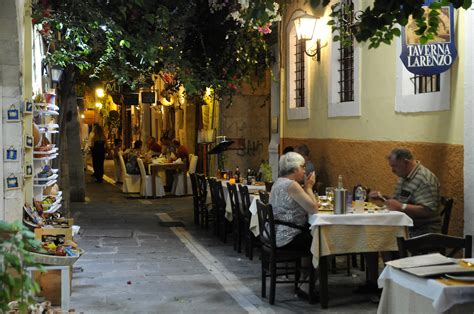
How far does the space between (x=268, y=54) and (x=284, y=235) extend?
8.54 metres

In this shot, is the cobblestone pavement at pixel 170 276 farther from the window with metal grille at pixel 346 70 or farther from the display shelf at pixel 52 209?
the window with metal grille at pixel 346 70

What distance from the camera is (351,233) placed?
26.2 ft

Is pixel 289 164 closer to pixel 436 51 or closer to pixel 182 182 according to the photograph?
pixel 436 51

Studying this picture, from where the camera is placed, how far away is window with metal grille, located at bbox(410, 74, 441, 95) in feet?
30.8

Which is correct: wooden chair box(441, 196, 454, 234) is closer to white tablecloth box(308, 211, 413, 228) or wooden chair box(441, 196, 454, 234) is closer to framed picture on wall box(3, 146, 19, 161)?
white tablecloth box(308, 211, 413, 228)

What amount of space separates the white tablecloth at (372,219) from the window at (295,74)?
6658 millimetres

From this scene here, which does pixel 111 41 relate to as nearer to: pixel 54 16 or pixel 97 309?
pixel 54 16

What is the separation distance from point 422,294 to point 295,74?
1074 centimetres

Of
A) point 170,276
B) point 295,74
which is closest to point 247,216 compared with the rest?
point 170,276

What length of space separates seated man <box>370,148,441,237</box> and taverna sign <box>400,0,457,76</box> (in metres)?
1.14

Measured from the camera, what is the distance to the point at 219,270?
34.0 feet

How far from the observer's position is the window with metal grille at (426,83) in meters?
9.39

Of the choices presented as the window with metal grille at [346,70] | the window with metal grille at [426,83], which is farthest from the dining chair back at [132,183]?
the window with metal grille at [426,83]

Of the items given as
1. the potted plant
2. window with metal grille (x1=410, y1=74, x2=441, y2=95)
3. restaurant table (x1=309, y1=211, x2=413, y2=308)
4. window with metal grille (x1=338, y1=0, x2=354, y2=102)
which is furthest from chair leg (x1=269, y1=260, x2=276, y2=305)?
window with metal grille (x1=338, y1=0, x2=354, y2=102)
